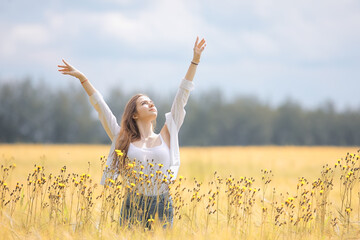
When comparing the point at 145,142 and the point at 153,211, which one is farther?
the point at 145,142

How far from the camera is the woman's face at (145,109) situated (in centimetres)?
499

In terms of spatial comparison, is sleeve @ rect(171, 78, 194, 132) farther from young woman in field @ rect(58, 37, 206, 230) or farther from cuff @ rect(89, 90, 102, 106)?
cuff @ rect(89, 90, 102, 106)

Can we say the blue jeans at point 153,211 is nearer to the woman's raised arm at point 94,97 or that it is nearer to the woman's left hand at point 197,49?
the woman's raised arm at point 94,97

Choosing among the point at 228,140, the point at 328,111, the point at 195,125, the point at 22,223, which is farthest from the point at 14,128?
the point at 22,223

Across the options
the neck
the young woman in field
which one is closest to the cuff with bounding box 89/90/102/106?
the young woman in field

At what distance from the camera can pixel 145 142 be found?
504cm

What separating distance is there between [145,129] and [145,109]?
30 cm

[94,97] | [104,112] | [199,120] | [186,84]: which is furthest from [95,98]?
[199,120]

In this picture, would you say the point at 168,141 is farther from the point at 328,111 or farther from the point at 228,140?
the point at 328,111

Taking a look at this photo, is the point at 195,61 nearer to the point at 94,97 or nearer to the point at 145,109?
the point at 145,109

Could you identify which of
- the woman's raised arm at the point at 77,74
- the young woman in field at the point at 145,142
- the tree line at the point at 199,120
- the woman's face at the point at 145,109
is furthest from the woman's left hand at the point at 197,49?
the tree line at the point at 199,120

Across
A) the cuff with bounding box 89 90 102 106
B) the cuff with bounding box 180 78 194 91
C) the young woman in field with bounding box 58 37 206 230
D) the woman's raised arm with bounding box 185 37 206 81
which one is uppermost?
the woman's raised arm with bounding box 185 37 206 81

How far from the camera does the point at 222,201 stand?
18.8 feet

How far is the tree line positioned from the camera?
4244cm
